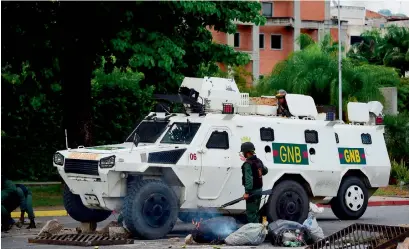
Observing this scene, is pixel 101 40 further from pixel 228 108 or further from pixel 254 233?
pixel 254 233

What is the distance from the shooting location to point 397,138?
37.4 metres

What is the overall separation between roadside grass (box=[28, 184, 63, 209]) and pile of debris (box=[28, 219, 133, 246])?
855 centimetres

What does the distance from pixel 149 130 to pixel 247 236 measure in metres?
3.57

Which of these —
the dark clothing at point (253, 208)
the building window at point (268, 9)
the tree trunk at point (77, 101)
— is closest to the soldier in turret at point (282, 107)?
the dark clothing at point (253, 208)

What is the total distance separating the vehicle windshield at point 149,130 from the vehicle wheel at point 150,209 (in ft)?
3.99

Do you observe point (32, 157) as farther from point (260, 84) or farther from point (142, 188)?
point (260, 84)

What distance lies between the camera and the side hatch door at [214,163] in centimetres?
1864

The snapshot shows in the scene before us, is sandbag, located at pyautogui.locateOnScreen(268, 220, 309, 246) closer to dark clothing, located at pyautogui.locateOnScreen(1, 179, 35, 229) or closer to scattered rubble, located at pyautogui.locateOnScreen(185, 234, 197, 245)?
scattered rubble, located at pyautogui.locateOnScreen(185, 234, 197, 245)

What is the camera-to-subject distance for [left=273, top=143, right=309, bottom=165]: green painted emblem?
19.8 metres

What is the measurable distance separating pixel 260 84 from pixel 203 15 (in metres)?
24.2

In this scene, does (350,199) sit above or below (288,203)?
below

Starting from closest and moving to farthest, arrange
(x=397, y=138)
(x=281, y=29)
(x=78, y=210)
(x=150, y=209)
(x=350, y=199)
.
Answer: (x=150, y=209)
(x=78, y=210)
(x=350, y=199)
(x=397, y=138)
(x=281, y=29)

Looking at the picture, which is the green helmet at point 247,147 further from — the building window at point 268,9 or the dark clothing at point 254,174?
the building window at point 268,9

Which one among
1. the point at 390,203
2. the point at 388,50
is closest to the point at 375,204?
the point at 390,203
